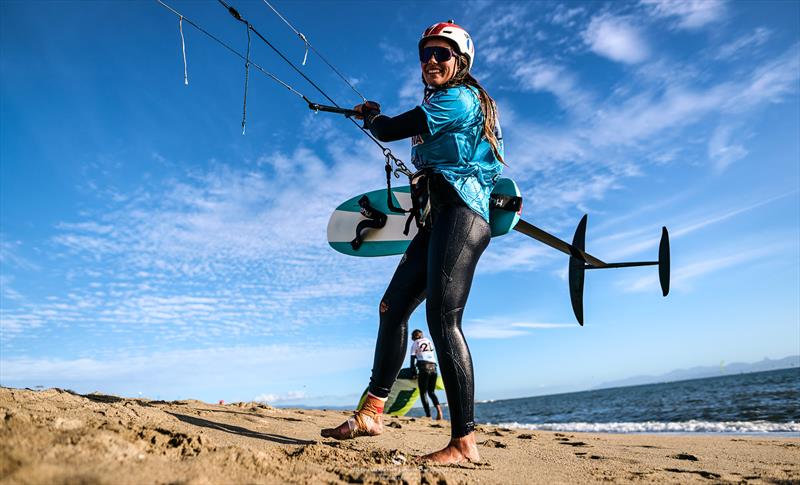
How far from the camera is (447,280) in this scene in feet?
7.93

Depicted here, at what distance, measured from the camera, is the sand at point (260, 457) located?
1.27 m

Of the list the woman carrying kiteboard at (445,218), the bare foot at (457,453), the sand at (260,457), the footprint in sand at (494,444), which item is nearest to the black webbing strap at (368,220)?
the woman carrying kiteboard at (445,218)

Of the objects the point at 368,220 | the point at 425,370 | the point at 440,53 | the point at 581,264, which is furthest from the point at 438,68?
the point at 425,370

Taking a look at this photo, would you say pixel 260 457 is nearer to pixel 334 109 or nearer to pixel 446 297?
pixel 446 297

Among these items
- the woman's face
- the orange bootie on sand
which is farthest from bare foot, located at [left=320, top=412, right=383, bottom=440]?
the woman's face

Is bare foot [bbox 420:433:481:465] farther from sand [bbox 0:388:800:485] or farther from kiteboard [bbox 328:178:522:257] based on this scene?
kiteboard [bbox 328:178:522:257]

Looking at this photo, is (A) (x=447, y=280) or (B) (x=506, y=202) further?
(B) (x=506, y=202)

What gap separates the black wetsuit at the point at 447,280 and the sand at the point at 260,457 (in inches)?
13.3

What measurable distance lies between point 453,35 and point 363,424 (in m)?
2.14

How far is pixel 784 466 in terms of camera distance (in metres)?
2.84

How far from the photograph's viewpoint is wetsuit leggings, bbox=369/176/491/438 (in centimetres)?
236

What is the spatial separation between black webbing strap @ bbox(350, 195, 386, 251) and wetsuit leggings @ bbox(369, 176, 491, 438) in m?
1.23

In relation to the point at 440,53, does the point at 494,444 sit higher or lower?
lower

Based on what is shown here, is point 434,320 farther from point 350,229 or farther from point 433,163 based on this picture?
point 350,229
